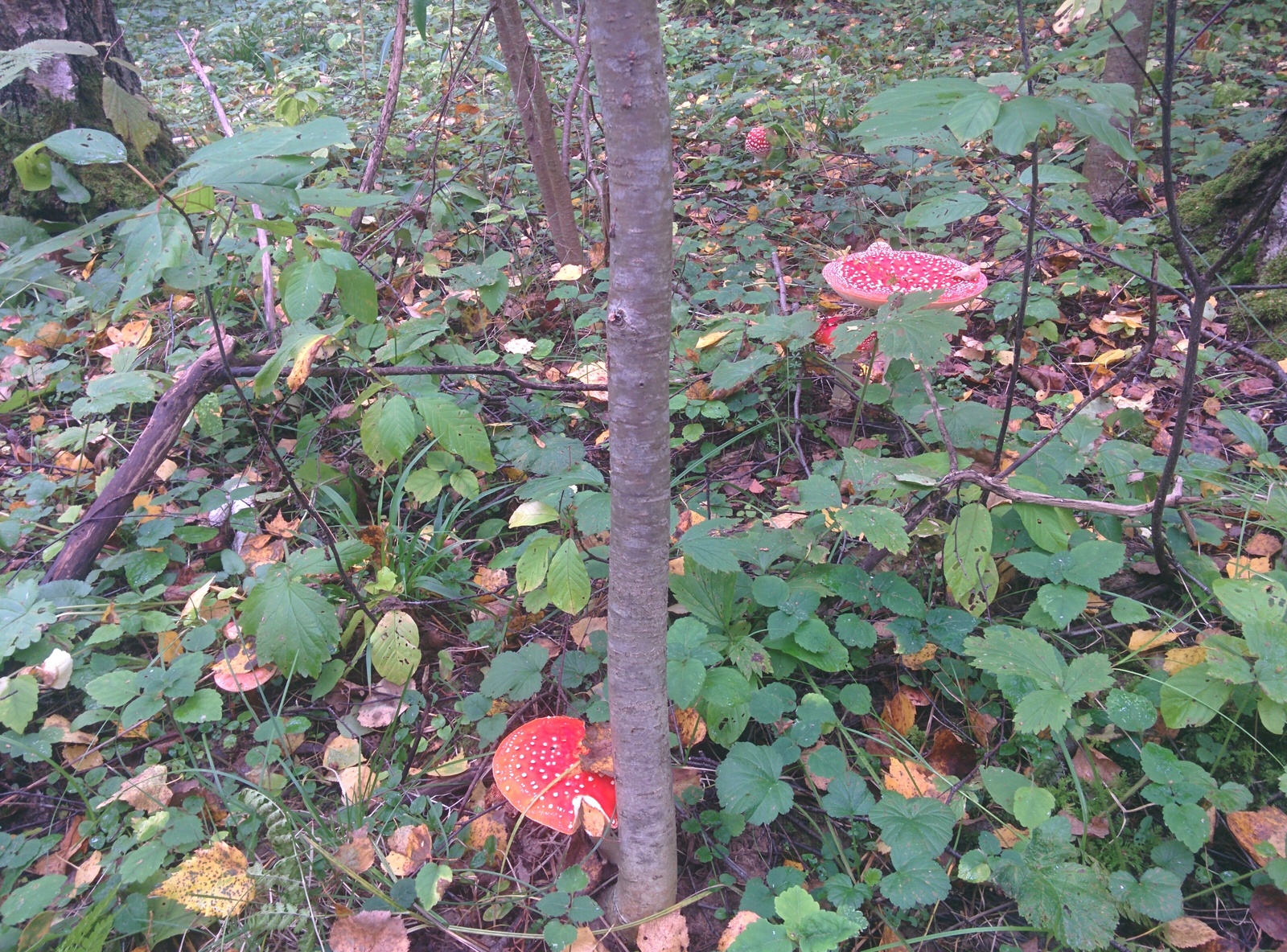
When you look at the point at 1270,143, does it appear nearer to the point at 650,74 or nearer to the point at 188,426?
the point at 650,74

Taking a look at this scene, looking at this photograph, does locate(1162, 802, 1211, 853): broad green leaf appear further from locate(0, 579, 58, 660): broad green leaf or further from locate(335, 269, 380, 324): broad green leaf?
locate(0, 579, 58, 660): broad green leaf

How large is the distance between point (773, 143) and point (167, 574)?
3931 millimetres

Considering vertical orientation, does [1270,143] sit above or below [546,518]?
above

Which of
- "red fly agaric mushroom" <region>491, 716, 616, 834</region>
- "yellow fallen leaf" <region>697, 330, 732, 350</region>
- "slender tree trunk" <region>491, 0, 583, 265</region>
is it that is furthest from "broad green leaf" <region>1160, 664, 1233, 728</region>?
"slender tree trunk" <region>491, 0, 583, 265</region>

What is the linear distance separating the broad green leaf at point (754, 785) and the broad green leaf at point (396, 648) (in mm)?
885

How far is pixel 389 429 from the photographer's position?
189 centimetres

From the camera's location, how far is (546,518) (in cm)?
213

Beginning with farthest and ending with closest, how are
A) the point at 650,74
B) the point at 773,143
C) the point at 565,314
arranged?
the point at 773,143 → the point at 565,314 → the point at 650,74

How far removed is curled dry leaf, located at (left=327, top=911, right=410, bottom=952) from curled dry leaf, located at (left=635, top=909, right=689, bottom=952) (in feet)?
1.54

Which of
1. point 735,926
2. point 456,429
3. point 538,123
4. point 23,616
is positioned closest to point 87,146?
point 456,429

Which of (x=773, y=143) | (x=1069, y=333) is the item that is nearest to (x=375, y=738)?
(x=1069, y=333)

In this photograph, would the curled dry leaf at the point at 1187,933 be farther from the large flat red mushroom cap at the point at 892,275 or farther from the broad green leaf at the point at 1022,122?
the large flat red mushroom cap at the point at 892,275

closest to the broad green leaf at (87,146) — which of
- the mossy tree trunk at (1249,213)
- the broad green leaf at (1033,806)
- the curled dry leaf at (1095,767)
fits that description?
the broad green leaf at (1033,806)

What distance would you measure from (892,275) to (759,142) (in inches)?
96.3
